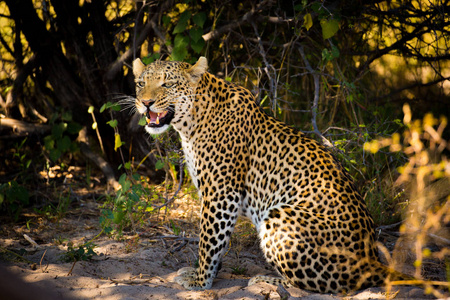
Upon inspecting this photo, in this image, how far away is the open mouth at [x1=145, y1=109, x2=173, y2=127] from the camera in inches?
194

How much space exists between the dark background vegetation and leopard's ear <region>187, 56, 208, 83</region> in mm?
1904

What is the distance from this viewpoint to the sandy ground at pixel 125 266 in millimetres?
4352

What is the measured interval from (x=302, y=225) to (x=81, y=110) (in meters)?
5.29

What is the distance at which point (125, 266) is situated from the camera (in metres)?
5.28

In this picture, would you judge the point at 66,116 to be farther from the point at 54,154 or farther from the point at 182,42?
the point at 182,42

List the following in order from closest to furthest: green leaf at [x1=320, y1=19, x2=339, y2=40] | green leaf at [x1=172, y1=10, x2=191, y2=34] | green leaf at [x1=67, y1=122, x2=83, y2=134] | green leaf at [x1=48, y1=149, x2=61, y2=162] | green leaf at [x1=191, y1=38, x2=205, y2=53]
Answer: green leaf at [x1=320, y1=19, x2=339, y2=40]
green leaf at [x1=172, y1=10, x2=191, y2=34]
green leaf at [x1=191, y1=38, x2=205, y2=53]
green leaf at [x1=48, y1=149, x2=61, y2=162]
green leaf at [x1=67, y1=122, x2=83, y2=134]

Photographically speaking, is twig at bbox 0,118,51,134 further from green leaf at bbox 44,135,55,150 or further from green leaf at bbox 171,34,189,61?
green leaf at bbox 171,34,189,61

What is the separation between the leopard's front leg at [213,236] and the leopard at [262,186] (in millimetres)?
10

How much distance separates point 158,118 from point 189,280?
5.63 ft

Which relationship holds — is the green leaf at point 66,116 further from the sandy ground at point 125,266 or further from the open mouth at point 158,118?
the open mouth at point 158,118

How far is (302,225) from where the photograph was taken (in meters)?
4.41

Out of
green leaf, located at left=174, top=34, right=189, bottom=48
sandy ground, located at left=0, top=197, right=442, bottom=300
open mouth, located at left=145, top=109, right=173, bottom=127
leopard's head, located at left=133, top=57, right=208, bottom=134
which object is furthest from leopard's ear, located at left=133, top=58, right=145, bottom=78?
sandy ground, located at left=0, top=197, right=442, bottom=300

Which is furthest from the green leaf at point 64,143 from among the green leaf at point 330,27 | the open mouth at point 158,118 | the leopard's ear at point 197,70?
the green leaf at point 330,27

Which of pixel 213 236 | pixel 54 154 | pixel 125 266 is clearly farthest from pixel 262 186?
pixel 54 154
